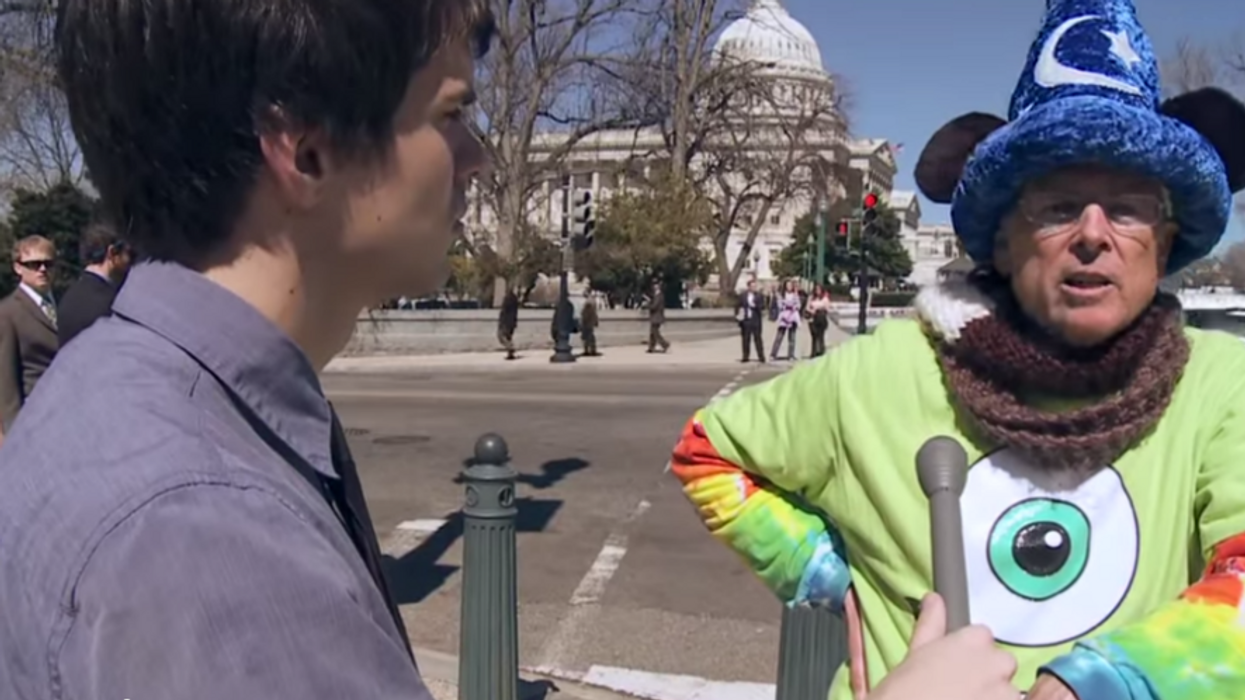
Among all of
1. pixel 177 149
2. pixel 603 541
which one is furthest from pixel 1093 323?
pixel 603 541

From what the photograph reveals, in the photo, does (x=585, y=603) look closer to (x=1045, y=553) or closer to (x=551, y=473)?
(x=551, y=473)

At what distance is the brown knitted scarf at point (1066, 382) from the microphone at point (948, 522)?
470mm

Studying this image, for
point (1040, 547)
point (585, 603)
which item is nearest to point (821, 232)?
point (585, 603)

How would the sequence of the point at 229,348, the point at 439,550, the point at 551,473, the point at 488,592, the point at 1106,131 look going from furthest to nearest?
the point at 551,473
the point at 439,550
the point at 488,592
the point at 1106,131
the point at 229,348

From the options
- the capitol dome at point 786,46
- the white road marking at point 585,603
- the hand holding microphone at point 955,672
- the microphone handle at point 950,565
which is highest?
the capitol dome at point 786,46

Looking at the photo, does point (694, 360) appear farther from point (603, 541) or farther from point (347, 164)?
point (347, 164)

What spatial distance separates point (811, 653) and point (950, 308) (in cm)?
238

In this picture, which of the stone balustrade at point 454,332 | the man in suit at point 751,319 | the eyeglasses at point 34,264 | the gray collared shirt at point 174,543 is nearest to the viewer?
Answer: the gray collared shirt at point 174,543

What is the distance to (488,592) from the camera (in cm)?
464

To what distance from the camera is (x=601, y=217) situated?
122ft


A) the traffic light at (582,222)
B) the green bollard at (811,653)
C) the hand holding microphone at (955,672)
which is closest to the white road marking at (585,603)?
the green bollard at (811,653)

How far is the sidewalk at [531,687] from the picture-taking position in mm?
5105

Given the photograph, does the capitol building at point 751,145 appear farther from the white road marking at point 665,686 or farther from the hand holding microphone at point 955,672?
the hand holding microphone at point 955,672

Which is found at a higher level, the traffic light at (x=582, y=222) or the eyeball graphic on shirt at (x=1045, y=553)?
the traffic light at (x=582, y=222)
